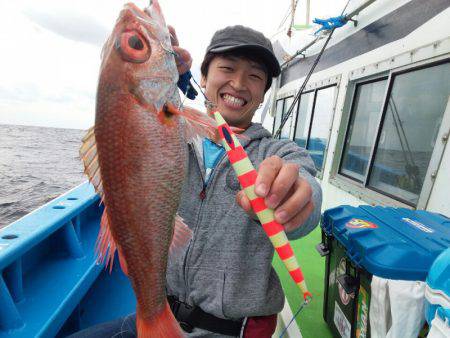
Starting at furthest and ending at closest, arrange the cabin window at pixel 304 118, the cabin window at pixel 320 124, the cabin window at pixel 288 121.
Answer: the cabin window at pixel 288 121, the cabin window at pixel 304 118, the cabin window at pixel 320 124

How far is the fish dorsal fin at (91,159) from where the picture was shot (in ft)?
3.31

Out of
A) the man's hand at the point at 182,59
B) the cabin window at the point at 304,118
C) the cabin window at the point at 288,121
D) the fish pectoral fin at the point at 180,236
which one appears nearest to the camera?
the fish pectoral fin at the point at 180,236

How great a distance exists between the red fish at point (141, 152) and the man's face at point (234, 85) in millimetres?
806

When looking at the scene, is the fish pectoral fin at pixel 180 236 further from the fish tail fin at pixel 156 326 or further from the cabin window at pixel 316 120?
the cabin window at pixel 316 120

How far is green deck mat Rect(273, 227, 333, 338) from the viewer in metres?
2.38

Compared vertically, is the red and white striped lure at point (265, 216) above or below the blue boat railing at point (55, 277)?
above

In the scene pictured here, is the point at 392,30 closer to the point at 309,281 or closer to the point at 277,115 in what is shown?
the point at 309,281

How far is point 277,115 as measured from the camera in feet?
32.9

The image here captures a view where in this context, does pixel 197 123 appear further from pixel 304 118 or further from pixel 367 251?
pixel 304 118

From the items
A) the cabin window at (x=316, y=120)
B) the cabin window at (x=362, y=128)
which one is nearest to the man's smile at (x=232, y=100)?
the cabin window at (x=362, y=128)

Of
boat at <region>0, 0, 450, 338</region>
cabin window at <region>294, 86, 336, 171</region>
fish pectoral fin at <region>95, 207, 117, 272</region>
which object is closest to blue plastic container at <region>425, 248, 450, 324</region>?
boat at <region>0, 0, 450, 338</region>

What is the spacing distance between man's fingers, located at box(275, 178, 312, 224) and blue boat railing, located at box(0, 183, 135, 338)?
194cm

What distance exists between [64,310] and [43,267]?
69 cm

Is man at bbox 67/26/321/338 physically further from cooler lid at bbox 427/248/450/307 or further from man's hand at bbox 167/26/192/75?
cooler lid at bbox 427/248/450/307
